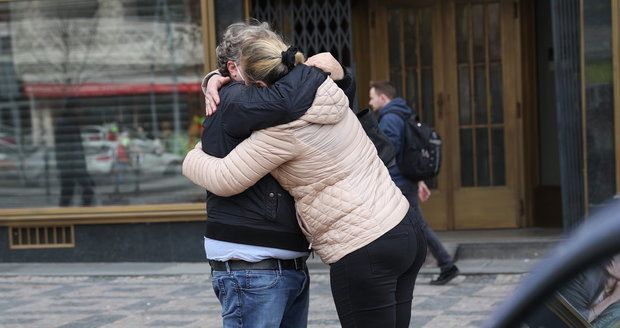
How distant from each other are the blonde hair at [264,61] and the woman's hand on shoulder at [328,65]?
0.18 metres

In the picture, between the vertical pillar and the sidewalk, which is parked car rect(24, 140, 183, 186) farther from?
the vertical pillar

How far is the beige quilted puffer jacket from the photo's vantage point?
3.69 m

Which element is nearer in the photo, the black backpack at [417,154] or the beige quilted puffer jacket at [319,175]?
the beige quilted puffer jacket at [319,175]

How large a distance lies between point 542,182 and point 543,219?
424 mm

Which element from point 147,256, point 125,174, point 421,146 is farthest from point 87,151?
point 421,146

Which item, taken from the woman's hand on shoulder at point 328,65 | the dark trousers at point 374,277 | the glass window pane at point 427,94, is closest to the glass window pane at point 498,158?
the glass window pane at point 427,94

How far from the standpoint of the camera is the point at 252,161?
12.1ft

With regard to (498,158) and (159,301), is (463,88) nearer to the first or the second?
(498,158)

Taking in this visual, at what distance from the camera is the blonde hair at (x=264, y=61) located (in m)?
3.72

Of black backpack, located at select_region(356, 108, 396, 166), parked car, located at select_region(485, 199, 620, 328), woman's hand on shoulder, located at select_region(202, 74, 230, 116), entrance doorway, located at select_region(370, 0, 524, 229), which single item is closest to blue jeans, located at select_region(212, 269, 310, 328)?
woman's hand on shoulder, located at select_region(202, 74, 230, 116)

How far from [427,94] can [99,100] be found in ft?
10.8

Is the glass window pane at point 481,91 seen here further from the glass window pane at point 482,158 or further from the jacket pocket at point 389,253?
the jacket pocket at point 389,253

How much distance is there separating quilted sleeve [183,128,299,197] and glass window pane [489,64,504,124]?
7.52 metres

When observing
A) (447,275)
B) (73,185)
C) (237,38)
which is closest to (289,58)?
(237,38)
